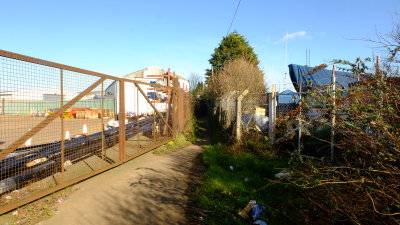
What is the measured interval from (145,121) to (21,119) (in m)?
6.35

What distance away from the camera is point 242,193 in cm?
425

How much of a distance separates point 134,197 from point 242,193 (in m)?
1.84

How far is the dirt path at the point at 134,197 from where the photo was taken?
3.48 m

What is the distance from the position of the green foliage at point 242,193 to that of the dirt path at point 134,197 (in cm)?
33

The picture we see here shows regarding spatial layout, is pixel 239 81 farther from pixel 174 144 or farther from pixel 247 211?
pixel 247 211

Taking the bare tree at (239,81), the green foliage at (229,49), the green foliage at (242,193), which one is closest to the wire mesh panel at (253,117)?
the green foliage at (242,193)

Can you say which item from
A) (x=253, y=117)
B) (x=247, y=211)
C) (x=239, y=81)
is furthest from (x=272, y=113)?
(x=239, y=81)

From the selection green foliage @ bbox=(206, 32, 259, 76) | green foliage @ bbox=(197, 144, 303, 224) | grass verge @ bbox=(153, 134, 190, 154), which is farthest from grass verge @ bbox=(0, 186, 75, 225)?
green foliage @ bbox=(206, 32, 259, 76)

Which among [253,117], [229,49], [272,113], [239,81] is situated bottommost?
[253,117]

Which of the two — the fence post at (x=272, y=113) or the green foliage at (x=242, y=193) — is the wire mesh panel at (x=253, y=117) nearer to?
the fence post at (x=272, y=113)

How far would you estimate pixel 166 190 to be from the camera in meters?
4.55

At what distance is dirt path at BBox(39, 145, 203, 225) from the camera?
3.48 m

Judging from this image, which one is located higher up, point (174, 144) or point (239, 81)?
point (239, 81)

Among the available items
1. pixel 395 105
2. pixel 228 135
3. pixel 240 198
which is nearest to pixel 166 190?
pixel 240 198
